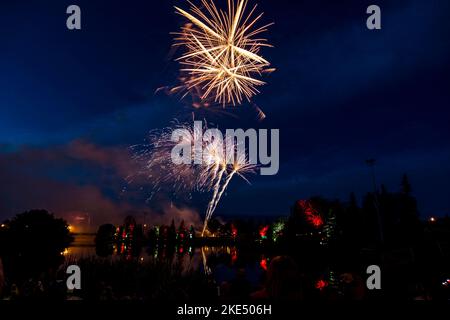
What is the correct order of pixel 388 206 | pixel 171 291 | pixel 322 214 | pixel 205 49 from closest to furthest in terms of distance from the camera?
pixel 171 291
pixel 205 49
pixel 322 214
pixel 388 206

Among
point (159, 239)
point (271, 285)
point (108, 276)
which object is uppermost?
point (271, 285)

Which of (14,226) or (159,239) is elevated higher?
(14,226)

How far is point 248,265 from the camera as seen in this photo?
1267 inches

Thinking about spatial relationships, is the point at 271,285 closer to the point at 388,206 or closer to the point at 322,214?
the point at 322,214

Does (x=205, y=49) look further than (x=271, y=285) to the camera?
Yes

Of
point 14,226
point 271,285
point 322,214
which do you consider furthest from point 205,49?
point 322,214
